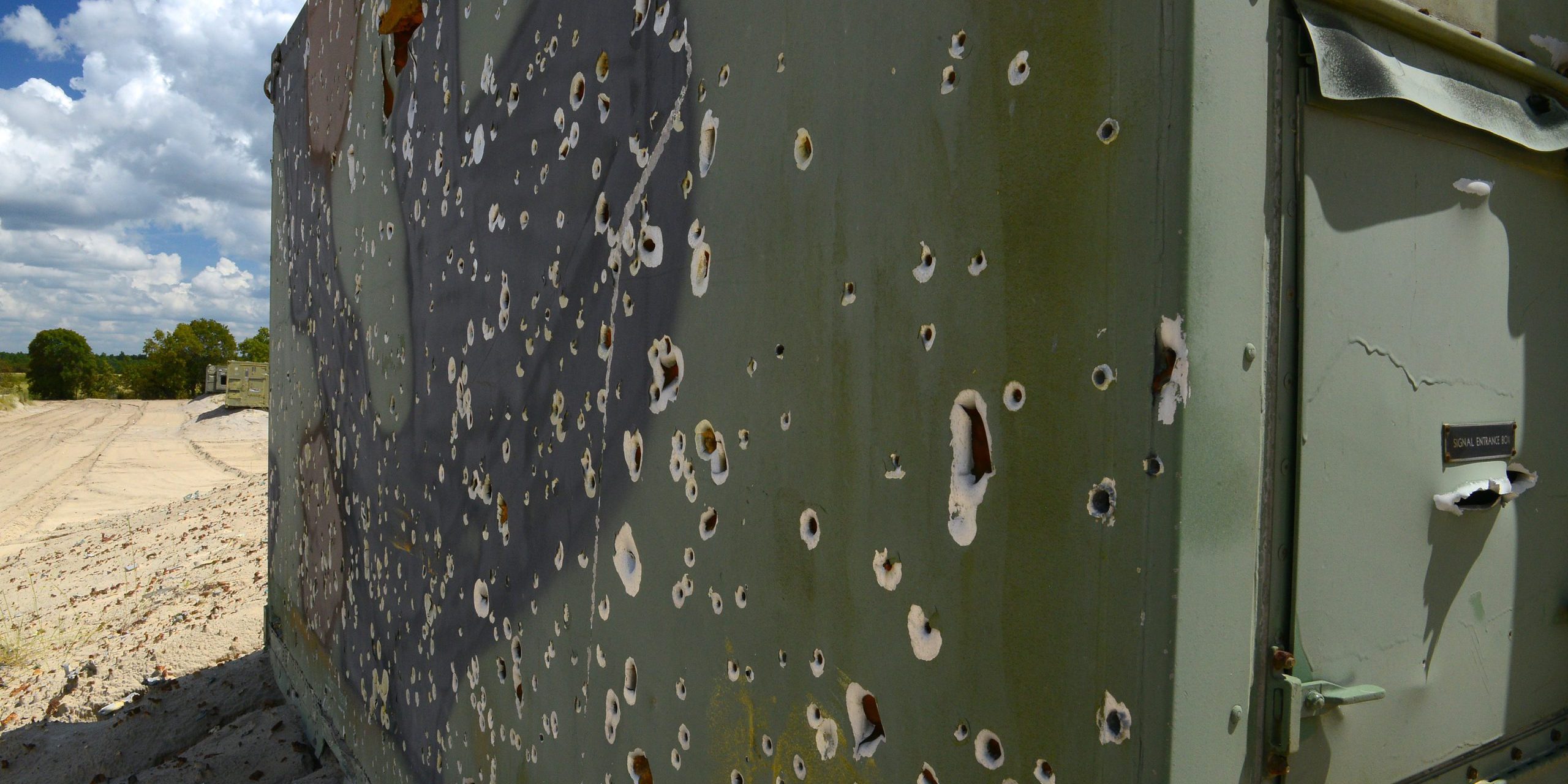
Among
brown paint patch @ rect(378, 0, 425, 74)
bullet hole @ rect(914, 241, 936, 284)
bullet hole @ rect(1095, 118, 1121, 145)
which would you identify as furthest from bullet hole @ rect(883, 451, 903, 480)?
brown paint patch @ rect(378, 0, 425, 74)

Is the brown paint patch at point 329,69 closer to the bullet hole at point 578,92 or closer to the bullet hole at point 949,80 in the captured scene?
the bullet hole at point 578,92

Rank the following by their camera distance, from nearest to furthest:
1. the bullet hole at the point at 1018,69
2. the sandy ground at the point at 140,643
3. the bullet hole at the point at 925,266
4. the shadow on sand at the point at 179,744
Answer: the bullet hole at the point at 1018,69
the bullet hole at the point at 925,266
the shadow on sand at the point at 179,744
the sandy ground at the point at 140,643

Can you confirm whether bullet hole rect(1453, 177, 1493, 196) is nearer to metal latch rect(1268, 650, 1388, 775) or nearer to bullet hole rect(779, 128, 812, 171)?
metal latch rect(1268, 650, 1388, 775)

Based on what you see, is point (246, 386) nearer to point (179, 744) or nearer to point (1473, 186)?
point (179, 744)

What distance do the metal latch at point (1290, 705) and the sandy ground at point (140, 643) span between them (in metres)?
3.76

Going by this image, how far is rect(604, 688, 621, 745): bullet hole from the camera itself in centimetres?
188

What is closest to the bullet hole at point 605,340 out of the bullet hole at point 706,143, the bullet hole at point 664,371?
the bullet hole at point 664,371

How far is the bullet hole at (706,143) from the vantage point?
1605 millimetres

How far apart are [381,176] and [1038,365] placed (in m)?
2.82

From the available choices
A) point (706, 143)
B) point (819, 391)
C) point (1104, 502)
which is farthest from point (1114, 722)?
point (706, 143)

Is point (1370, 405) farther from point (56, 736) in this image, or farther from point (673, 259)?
point (56, 736)

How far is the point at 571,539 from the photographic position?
2.02m

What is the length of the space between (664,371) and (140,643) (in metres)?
5.68

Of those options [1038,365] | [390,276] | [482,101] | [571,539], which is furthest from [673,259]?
[390,276]
